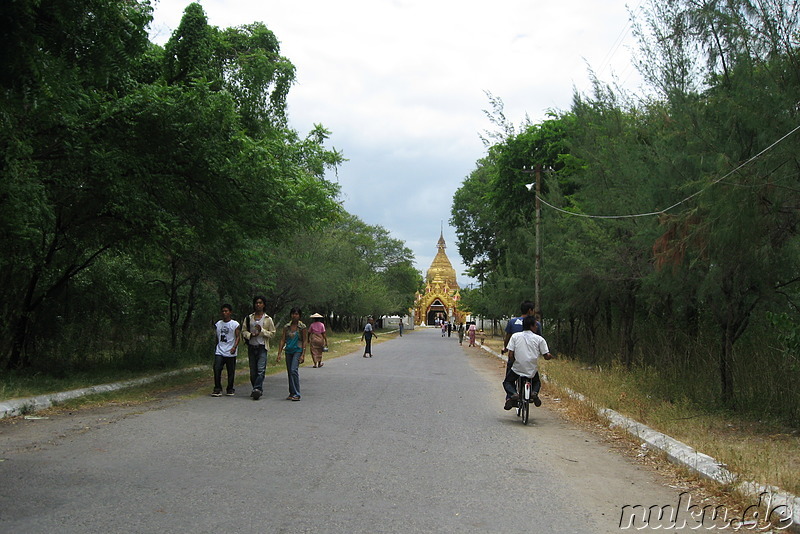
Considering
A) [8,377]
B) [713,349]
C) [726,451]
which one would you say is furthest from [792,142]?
[8,377]

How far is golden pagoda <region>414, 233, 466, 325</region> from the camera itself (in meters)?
117

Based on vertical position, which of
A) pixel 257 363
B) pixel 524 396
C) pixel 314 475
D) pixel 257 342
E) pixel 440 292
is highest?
pixel 440 292

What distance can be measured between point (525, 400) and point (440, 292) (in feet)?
357

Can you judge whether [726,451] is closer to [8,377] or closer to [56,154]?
[56,154]

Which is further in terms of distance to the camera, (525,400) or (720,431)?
(525,400)

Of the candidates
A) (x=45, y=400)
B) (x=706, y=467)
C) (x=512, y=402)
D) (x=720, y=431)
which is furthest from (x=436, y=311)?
(x=706, y=467)

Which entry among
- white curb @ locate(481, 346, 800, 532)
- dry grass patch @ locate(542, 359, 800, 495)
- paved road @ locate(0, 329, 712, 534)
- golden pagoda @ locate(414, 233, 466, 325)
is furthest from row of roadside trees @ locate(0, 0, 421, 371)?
golden pagoda @ locate(414, 233, 466, 325)

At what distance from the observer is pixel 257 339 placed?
11492 millimetres

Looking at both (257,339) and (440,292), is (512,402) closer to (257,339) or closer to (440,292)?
(257,339)

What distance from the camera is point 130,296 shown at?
18188 millimetres

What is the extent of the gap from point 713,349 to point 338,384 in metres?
7.93

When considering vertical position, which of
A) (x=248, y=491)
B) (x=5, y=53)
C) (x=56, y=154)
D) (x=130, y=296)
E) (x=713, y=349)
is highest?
(x=56, y=154)

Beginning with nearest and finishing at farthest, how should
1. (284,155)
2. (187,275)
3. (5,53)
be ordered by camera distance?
(5,53) < (284,155) < (187,275)

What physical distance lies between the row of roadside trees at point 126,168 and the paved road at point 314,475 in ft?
10.7
